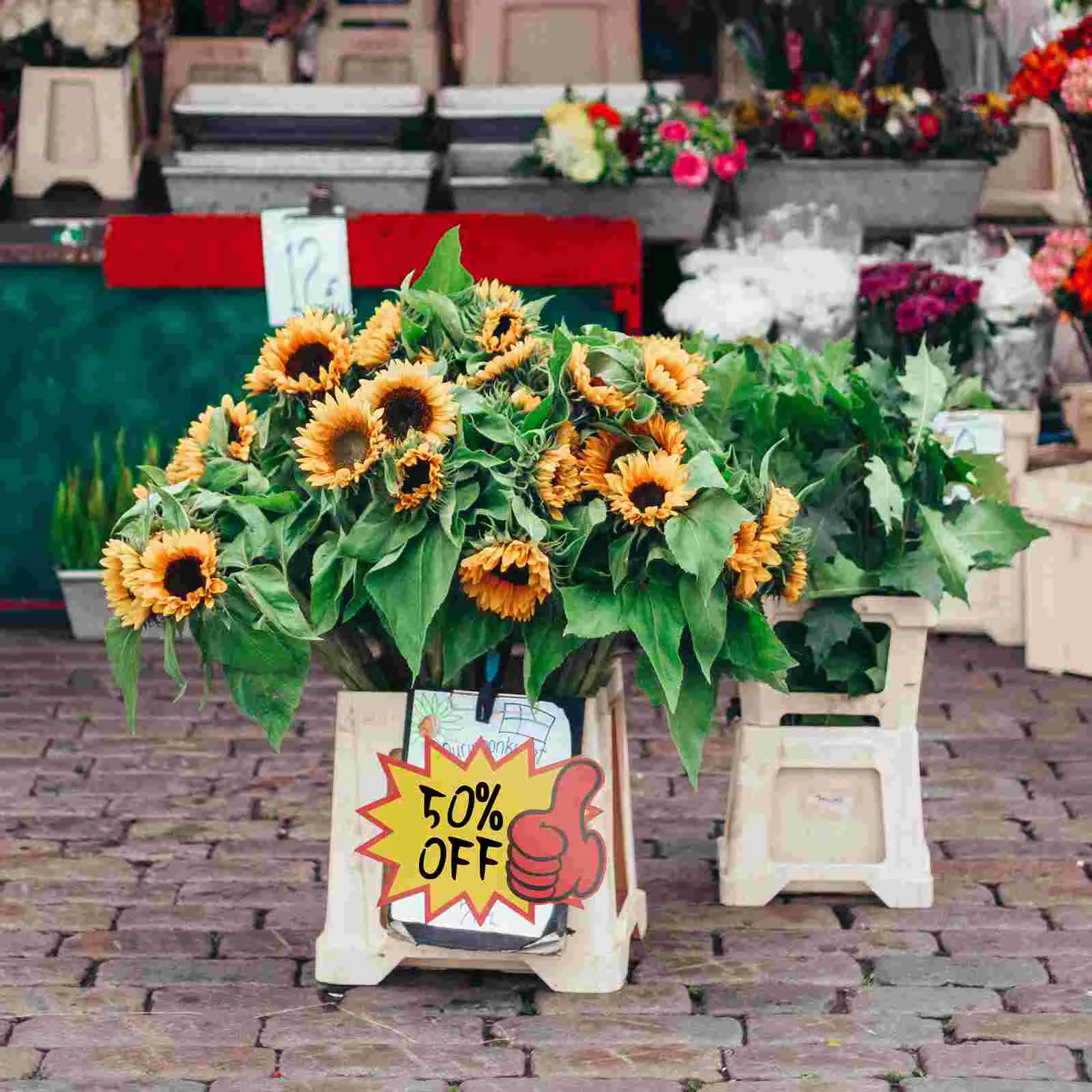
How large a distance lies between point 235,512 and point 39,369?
113 inches

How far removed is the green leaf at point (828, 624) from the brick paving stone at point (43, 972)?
150 centimetres

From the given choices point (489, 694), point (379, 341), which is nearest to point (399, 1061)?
point (489, 694)

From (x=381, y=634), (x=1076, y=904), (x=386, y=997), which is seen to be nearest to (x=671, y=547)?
(x=381, y=634)

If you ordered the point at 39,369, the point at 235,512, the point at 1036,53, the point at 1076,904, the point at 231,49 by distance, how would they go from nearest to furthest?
the point at 235,512 → the point at 1076,904 → the point at 1036,53 → the point at 39,369 → the point at 231,49

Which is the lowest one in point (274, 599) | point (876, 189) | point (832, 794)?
point (832, 794)

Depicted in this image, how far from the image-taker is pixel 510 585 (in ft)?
10.3

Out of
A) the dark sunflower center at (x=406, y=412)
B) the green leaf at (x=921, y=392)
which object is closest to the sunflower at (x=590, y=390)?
the dark sunflower center at (x=406, y=412)

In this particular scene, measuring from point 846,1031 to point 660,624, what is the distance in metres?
0.81

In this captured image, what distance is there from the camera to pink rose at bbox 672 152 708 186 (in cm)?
586

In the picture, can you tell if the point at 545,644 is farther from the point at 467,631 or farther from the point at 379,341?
the point at 379,341

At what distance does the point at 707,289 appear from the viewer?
5.84 meters

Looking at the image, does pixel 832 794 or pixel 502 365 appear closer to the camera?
pixel 502 365

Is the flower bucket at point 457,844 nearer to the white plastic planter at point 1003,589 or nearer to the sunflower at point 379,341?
the sunflower at point 379,341

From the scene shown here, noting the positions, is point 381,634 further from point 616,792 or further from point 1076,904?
point 1076,904
